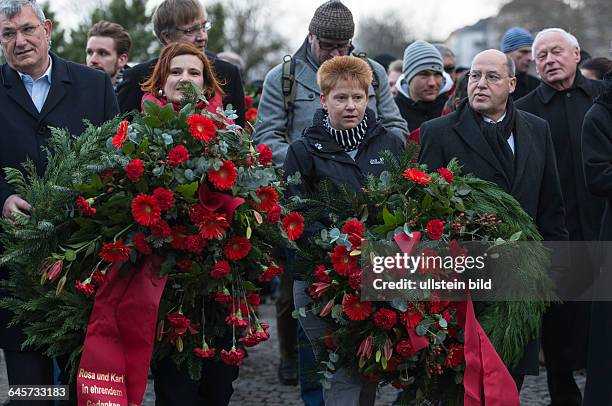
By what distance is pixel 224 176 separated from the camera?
14.4 ft

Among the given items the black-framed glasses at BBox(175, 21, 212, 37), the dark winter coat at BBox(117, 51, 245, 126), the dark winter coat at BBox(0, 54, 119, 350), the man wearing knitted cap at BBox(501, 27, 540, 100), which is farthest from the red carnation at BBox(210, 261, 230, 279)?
the man wearing knitted cap at BBox(501, 27, 540, 100)

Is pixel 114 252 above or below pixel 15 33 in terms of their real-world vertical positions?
below

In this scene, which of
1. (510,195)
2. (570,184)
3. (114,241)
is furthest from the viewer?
(570,184)

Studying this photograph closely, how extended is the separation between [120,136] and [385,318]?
1497 mm

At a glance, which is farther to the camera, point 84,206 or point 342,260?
point 342,260

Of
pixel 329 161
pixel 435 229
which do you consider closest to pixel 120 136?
pixel 329 161

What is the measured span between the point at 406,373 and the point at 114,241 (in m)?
1.52

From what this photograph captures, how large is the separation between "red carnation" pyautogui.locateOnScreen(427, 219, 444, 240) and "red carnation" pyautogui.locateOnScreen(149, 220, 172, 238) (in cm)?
122

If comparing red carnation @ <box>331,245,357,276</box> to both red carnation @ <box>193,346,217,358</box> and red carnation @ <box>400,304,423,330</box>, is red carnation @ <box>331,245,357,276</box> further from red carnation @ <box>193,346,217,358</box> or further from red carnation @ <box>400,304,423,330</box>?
red carnation @ <box>193,346,217,358</box>

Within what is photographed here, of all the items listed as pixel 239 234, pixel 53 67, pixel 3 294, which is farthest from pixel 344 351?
pixel 53 67

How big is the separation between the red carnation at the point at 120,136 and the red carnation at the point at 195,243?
541 mm

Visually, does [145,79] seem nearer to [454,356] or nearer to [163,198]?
A: [163,198]

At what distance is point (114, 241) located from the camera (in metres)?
4.34

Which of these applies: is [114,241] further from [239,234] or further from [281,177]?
[281,177]
